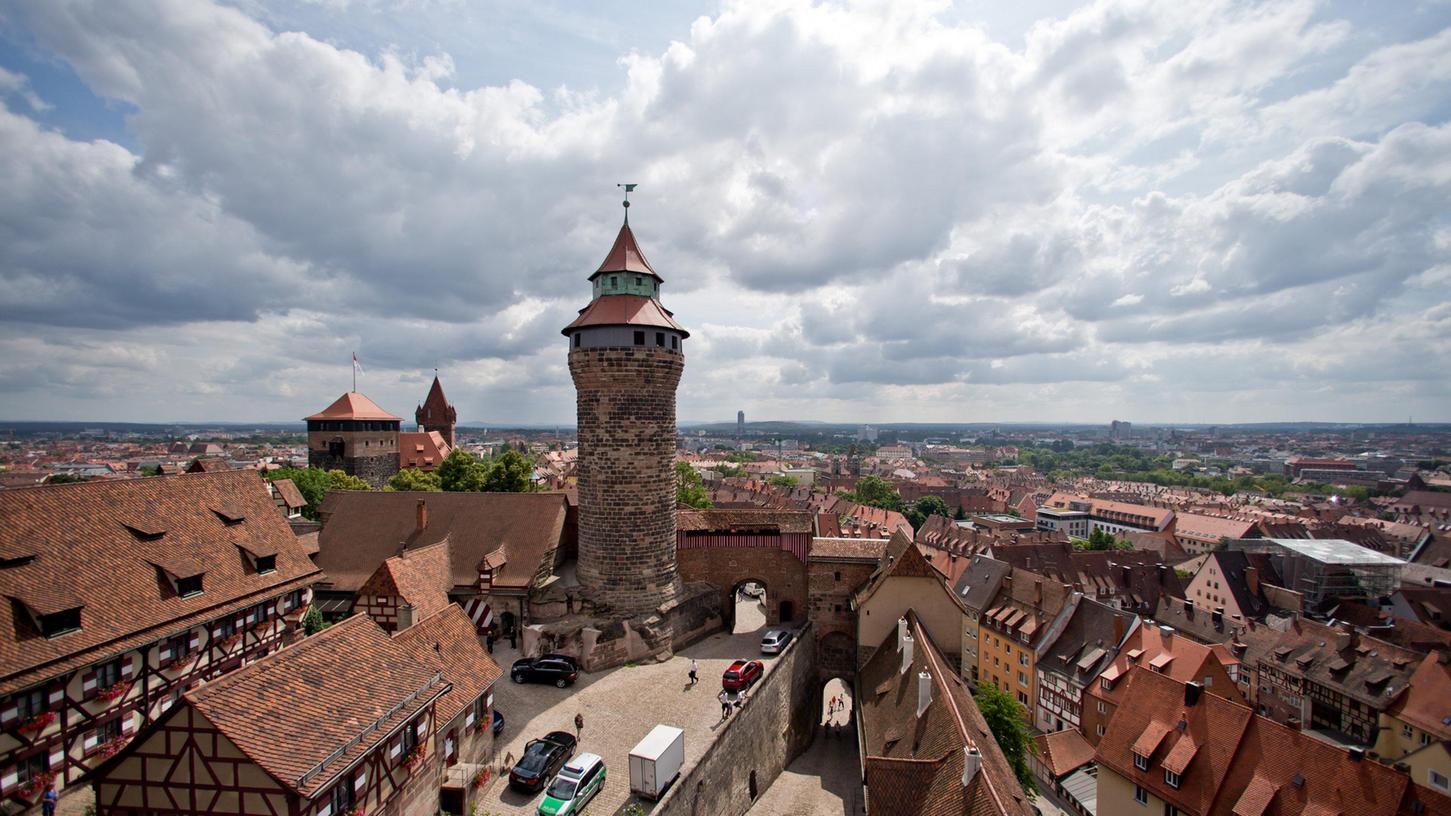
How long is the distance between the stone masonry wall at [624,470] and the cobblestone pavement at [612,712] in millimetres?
2705

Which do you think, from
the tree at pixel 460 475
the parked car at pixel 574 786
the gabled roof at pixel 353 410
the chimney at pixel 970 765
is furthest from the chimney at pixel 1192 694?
the gabled roof at pixel 353 410

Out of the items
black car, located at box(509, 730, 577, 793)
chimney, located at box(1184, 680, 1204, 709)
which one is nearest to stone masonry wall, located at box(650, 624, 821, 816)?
black car, located at box(509, 730, 577, 793)

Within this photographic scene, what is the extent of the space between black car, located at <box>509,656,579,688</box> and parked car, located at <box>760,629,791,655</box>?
22.3ft

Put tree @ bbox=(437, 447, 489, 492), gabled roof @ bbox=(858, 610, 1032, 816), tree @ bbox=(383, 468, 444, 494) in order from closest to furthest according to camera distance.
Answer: gabled roof @ bbox=(858, 610, 1032, 816) → tree @ bbox=(437, 447, 489, 492) → tree @ bbox=(383, 468, 444, 494)

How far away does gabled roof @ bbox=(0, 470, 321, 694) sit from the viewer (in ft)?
45.8

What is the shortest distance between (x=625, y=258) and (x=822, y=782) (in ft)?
63.7

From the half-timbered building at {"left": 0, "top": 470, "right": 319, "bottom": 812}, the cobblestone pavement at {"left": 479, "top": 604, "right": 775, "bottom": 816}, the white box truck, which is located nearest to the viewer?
the half-timbered building at {"left": 0, "top": 470, "right": 319, "bottom": 812}

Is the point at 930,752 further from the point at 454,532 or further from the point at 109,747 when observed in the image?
the point at 454,532

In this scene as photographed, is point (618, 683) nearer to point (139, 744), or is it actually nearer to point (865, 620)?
point (865, 620)

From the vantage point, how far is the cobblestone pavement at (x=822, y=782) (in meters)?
20.8

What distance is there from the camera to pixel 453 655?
16.5 metres

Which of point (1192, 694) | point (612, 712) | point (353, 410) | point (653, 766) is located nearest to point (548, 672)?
point (612, 712)

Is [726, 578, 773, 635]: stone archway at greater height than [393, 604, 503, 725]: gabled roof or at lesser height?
lesser

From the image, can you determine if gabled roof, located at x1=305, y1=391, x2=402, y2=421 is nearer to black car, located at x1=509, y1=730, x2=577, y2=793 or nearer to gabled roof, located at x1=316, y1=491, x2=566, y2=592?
gabled roof, located at x1=316, y1=491, x2=566, y2=592
